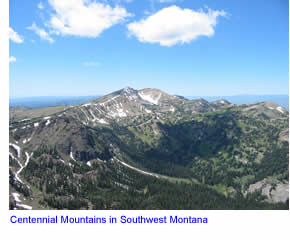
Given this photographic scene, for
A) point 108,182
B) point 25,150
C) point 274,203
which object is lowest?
point 274,203

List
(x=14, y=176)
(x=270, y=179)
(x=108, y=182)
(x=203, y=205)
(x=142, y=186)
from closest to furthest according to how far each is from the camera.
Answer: (x=14, y=176)
(x=203, y=205)
(x=108, y=182)
(x=142, y=186)
(x=270, y=179)

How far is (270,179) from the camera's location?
19675 cm

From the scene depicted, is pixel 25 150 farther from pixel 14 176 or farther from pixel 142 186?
pixel 142 186

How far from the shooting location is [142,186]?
567ft

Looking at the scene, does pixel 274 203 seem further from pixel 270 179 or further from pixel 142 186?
pixel 142 186

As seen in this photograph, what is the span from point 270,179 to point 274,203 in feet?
143
